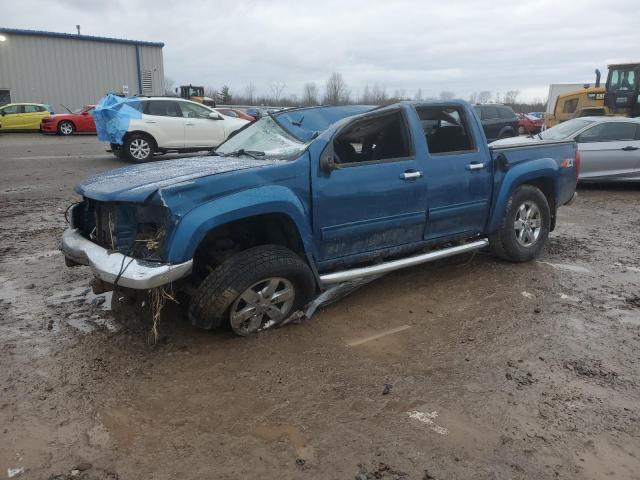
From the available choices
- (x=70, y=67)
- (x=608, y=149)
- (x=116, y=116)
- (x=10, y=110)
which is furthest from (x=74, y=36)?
(x=608, y=149)

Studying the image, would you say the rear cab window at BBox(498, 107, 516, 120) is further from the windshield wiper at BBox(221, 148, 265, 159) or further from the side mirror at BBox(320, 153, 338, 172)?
the side mirror at BBox(320, 153, 338, 172)

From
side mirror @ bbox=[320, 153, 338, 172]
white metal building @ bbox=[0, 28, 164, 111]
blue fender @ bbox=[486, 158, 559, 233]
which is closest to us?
side mirror @ bbox=[320, 153, 338, 172]

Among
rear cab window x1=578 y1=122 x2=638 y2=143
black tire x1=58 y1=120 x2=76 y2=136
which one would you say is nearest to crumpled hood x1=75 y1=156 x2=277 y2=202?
rear cab window x1=578 y1=122 x2=638 y2=143

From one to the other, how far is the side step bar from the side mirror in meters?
0.82

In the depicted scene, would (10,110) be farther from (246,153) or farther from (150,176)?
(150,176)

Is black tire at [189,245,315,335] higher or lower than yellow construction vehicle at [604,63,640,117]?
lower

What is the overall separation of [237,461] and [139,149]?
468 inches

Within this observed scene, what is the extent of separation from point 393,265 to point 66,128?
898 inches

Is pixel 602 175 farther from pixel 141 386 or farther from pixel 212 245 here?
pixel 141 386

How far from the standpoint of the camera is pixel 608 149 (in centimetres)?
1021

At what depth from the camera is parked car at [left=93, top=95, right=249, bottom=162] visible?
12922 millimetres

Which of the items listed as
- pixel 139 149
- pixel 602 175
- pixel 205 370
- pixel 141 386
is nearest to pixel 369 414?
pixel 205 370

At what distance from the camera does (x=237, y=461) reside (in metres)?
2.59

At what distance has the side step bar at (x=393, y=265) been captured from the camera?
405 cm
